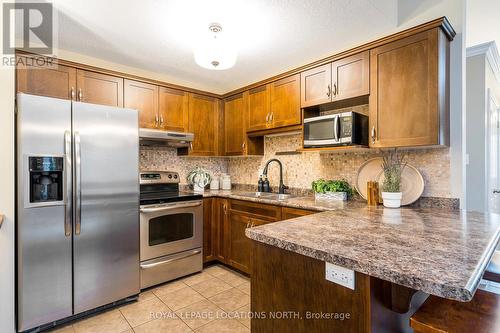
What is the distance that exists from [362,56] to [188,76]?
2129mm

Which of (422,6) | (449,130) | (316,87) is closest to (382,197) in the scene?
(449,130)

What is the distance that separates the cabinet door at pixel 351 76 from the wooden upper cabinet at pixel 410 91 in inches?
2.4

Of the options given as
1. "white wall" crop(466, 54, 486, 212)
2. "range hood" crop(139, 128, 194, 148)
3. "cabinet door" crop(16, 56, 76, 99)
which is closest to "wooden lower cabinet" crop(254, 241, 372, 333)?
"range hood" crop(139, 128, 194, 148)

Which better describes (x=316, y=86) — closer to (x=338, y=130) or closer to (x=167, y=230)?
(x=338, y=130)

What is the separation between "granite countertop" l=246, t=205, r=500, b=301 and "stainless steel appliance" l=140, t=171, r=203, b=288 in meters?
1.58

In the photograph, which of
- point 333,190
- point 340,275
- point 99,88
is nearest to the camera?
point 340,275

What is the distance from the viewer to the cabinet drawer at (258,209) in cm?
252

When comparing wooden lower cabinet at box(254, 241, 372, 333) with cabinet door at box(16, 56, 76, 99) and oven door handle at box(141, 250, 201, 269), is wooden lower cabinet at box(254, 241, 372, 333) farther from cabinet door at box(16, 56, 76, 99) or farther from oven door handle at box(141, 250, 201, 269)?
cabinet door at box(16, 56, 76, 99)

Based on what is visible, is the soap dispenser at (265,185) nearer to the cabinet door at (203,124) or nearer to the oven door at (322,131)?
the cabinet door at (203,124)

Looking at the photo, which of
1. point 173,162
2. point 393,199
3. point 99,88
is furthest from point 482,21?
point 99,88

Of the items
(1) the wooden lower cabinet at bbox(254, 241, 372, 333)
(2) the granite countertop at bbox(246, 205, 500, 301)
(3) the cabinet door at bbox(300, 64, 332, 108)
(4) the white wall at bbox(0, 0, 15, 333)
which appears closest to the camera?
(2) the granite countertop at bbox(246, 205, 500, 301)

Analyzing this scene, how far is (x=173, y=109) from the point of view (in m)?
3.22

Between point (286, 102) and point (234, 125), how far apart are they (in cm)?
91

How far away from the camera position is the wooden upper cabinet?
186cm
